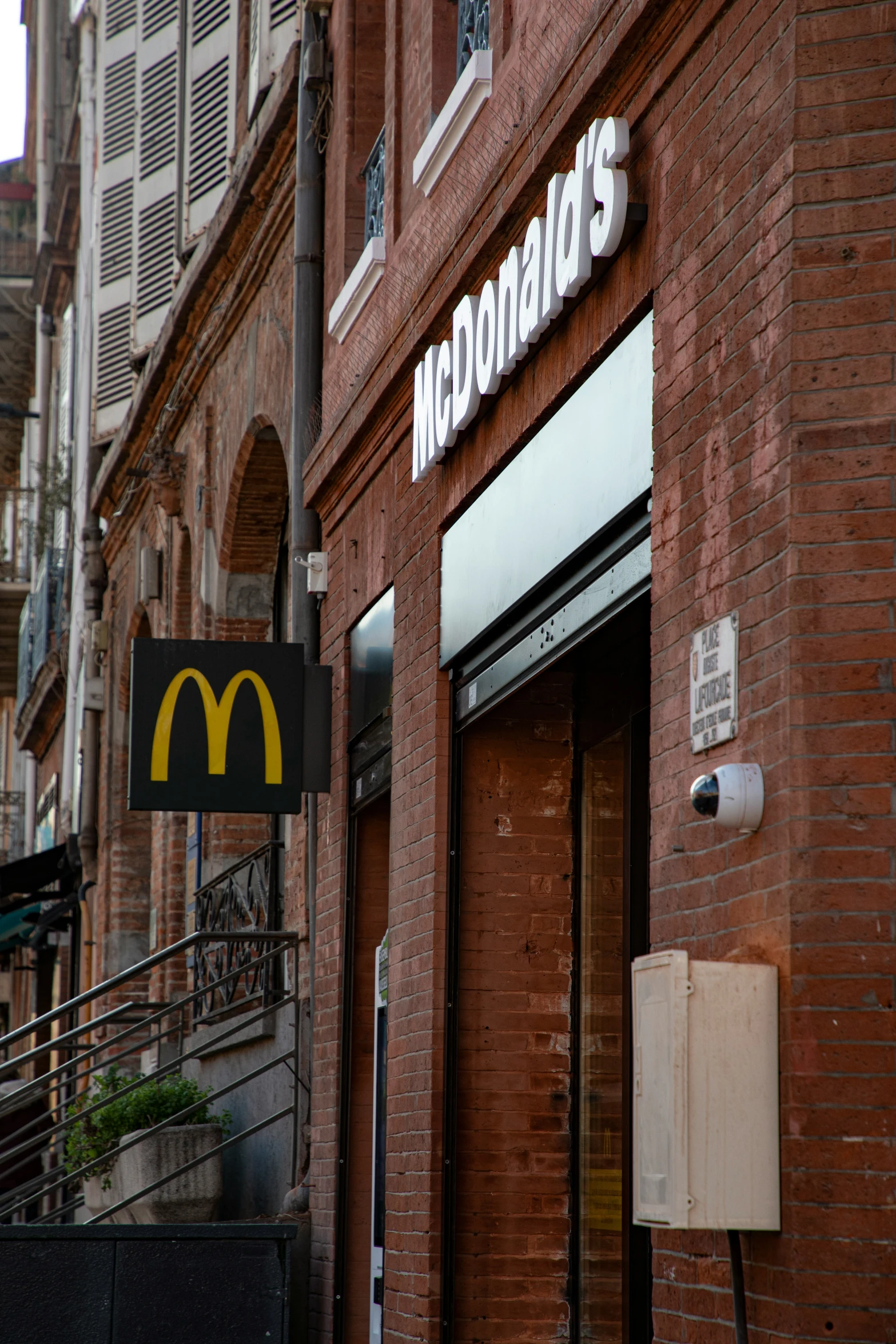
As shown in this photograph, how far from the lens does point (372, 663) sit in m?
8.82

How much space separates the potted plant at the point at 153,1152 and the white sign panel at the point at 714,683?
5.45m

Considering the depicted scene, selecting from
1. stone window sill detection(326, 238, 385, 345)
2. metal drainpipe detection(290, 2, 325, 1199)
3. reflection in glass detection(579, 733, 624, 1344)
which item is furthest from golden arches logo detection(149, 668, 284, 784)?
reflection in glass detection(579, 733, 624, 1344)

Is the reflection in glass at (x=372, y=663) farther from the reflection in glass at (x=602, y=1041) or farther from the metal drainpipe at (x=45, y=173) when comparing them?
the metal drainpipe at (x=45, y=173)

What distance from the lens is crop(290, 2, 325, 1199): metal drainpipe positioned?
10.0m

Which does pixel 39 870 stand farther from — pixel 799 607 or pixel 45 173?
pixel 799 607

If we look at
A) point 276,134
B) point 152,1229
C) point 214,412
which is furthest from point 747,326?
point 214,412

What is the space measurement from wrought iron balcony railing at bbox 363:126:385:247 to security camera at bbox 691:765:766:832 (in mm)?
5497

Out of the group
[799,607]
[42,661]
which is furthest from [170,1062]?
[42,661]

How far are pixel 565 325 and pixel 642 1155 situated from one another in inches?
112

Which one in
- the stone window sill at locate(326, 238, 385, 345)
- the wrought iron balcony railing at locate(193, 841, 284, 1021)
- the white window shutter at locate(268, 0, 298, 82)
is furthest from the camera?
the white window shutter at locate(268, 0, 298, 82)

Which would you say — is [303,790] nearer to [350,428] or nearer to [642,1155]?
[350,428]

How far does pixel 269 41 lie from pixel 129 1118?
6.85m

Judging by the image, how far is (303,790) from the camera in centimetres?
940

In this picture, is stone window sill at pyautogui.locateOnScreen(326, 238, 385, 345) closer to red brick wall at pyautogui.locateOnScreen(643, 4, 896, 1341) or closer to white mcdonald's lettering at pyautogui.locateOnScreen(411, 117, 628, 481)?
white mcdonald's lettering at pyautogui.locateOnScreen(411, 117, 628, 481)
